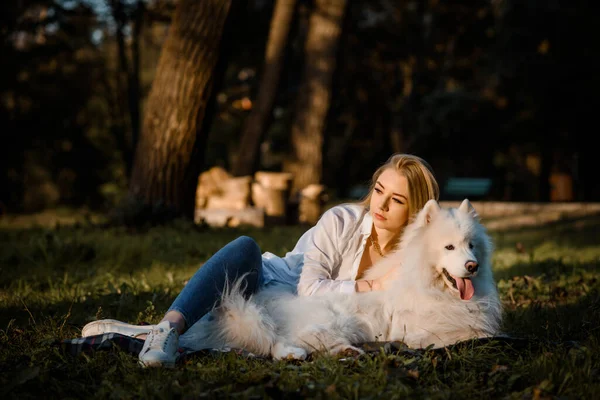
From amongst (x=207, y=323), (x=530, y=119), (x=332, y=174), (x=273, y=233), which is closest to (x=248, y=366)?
(x=207, y=323)

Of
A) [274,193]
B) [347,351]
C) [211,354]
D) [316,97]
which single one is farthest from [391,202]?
[316,97]

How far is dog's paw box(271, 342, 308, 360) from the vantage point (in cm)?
343

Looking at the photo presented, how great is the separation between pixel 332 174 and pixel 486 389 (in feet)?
72.2

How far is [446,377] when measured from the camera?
3.13 m

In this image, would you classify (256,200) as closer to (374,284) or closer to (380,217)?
(380,217)

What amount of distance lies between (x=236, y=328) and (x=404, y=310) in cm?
96

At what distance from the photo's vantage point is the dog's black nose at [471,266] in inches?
133

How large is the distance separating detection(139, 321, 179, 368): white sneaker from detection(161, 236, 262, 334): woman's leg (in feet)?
0.32

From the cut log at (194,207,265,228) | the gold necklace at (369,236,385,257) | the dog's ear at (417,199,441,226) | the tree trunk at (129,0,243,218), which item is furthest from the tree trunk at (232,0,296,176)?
the dog's ear at (417,199,441,226)

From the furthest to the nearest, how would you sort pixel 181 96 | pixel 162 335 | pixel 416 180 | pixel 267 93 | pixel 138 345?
pixel 267 93
pixel 181 96
pixel 416 180
pixel 138 345
pixel 162 335

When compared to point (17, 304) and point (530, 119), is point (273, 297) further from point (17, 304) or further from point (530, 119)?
point (530, 119)

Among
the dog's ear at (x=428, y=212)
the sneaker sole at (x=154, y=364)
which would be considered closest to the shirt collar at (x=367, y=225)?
the dog's ear at (x=428, y=212)

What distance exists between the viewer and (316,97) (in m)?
12.7

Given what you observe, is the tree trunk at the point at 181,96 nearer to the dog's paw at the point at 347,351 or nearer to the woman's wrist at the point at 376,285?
the woman's wrist at the point at 376,285
